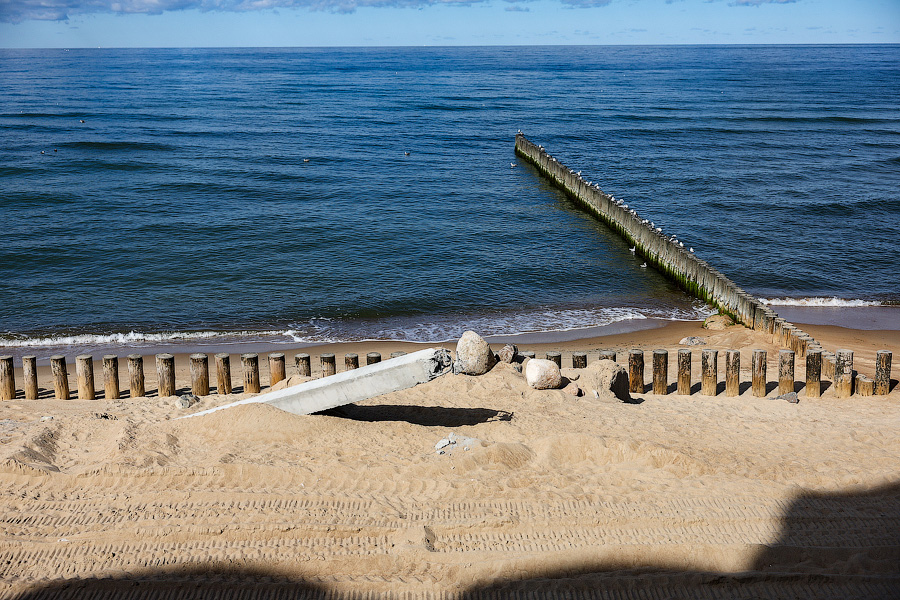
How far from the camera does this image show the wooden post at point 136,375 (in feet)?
32.9

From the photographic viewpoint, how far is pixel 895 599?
506 centimetres

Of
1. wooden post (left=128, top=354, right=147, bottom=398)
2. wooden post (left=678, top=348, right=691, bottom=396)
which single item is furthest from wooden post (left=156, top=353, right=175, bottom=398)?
wooden post (left=678, top=348, right=691, bottom=396)

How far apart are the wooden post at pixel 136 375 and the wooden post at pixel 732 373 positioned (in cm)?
786

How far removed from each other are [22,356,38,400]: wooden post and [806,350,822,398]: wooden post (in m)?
10.4

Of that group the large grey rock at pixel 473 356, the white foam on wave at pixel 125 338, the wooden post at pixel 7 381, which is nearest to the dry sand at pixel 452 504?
the large grey rock at pixel 473 356

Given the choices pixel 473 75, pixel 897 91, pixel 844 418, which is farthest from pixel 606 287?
pixel 473 75

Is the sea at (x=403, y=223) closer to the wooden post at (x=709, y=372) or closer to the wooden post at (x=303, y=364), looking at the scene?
the wooden post at (x=303, y=364)

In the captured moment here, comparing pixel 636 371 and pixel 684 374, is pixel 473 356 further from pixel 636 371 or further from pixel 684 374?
pixel 684 374

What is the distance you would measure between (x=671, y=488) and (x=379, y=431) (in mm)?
2942

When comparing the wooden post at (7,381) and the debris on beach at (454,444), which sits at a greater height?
the debris on beach at (454,444)

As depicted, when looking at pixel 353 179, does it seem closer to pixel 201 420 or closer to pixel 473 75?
pixel 201 420

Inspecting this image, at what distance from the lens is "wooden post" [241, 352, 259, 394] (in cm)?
984

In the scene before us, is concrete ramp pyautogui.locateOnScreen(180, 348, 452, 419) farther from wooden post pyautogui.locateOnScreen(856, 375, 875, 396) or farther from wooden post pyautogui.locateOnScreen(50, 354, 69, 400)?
wooden post pyautogui.locateOnScreen(856, 375, 875, 396)

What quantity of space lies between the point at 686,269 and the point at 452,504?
39.9 feet
